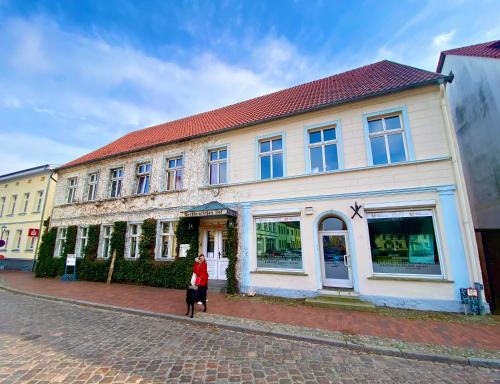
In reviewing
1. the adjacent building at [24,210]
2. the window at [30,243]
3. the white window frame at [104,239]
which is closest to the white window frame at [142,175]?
the white window frame at [104,239]

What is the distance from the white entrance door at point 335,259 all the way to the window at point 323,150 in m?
2.43

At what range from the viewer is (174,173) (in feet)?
39.9

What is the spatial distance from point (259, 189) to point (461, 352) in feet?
23.1

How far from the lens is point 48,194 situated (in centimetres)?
1788

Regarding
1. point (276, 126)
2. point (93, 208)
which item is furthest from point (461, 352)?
point (93, 208)

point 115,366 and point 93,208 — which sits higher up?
point 93,208

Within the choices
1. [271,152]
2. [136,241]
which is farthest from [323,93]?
[136,241]

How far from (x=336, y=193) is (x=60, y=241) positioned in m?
16.1

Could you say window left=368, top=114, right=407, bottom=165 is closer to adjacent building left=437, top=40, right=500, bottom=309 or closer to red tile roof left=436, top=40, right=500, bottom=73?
adjacent building left=437, top=40, right=500, bottom=309

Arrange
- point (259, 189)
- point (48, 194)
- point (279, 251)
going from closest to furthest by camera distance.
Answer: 1. point (279, 251)
2. point (259, 189)
3. point (48, 194)

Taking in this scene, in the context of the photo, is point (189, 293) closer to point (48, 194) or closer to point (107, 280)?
point (107, 280)

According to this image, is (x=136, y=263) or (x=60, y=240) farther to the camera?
(x=60, y=240)

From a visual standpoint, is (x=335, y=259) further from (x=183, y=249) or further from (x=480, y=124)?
(x=480, y=124)

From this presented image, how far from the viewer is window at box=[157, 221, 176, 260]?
11211 millimetres
